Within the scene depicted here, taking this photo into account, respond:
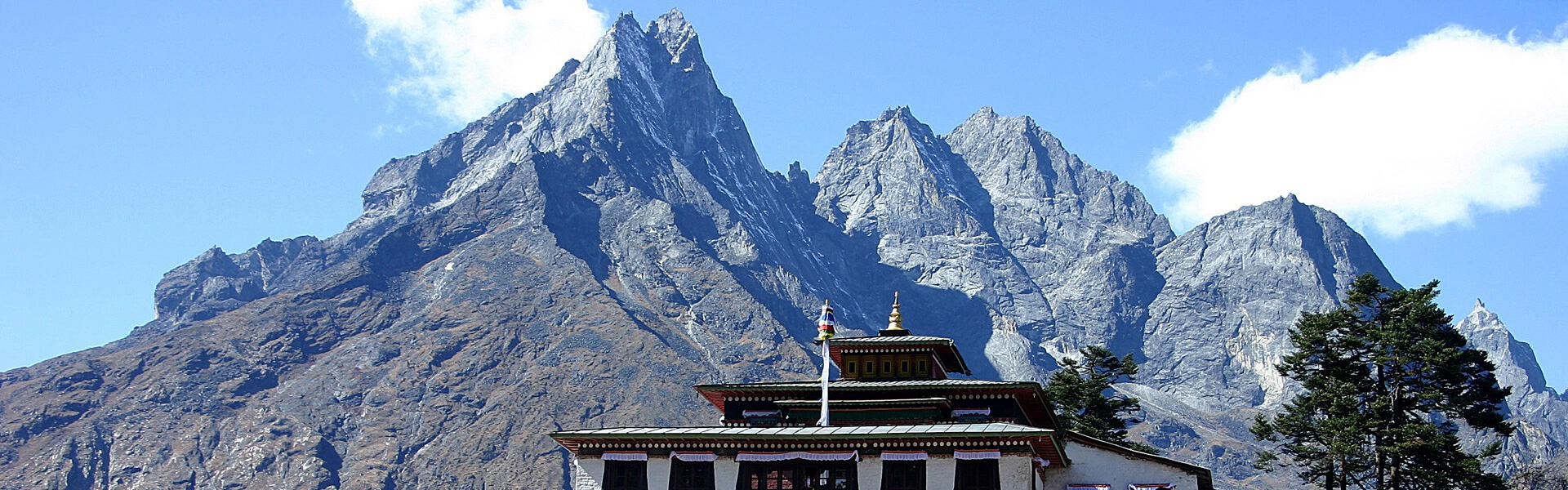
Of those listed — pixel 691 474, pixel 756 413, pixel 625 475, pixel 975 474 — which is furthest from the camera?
pixel 756 413

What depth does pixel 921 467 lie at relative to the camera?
58375 mm

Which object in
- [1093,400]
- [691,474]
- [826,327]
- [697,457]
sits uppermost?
[1093,400]

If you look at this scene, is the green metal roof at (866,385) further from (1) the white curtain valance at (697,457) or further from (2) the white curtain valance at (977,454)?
(2) the white curtain valance at (977,454)

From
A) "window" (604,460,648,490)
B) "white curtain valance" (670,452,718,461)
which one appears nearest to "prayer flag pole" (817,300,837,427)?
"white curtain valance" (670,452,718,461)

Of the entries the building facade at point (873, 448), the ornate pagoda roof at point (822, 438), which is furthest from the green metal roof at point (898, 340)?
the ornate pagoda roof at point (822, 438)

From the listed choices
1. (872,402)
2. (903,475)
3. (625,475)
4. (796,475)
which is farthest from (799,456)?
(625,475)

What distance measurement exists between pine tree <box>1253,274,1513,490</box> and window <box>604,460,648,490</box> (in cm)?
3365

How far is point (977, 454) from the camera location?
57.7 meters

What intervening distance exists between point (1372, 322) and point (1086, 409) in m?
26.5

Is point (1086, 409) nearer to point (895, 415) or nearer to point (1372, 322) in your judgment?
point (1372, 322)

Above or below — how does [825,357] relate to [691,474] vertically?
above

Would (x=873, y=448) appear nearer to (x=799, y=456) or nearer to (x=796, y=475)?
(x=799, y=456)

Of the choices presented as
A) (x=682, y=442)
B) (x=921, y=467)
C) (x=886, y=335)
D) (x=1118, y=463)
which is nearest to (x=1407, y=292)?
(x=1118, y=463)

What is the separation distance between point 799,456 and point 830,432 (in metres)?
1.51
